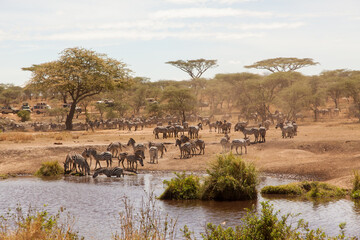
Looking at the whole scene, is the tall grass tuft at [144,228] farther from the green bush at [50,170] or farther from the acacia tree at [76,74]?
the acacia tree at [76,74]

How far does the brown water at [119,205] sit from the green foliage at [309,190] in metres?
0.90

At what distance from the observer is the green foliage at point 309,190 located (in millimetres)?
18734

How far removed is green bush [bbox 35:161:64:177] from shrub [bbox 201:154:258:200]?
11.2m

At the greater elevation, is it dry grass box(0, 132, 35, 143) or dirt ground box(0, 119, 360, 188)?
dry grass box(0, 132, 35, 143)

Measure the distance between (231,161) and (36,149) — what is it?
745 inches

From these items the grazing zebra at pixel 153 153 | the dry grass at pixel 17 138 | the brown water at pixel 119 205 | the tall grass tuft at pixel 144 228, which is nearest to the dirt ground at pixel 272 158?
the grazing zebra at pixel 153 153

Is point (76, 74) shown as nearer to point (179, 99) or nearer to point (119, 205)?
point (179, 99)

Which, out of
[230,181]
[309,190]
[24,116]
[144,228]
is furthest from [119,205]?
[24,116]

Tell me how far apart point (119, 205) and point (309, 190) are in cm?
824

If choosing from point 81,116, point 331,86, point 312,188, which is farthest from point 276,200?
point 81,116

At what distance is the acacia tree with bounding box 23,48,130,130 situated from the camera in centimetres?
5547

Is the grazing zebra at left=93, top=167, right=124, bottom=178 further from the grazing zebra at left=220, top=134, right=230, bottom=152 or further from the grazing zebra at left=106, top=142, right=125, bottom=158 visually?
the grazing zebra at left=220, top=134, right=230, bottom=152

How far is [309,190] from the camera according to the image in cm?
1950

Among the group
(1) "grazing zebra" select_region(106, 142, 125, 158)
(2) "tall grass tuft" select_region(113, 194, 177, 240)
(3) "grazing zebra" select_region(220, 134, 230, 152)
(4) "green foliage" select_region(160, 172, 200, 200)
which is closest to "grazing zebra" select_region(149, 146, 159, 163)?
(1) "grazing zebra" select_region(106, 142, 125, 158)
